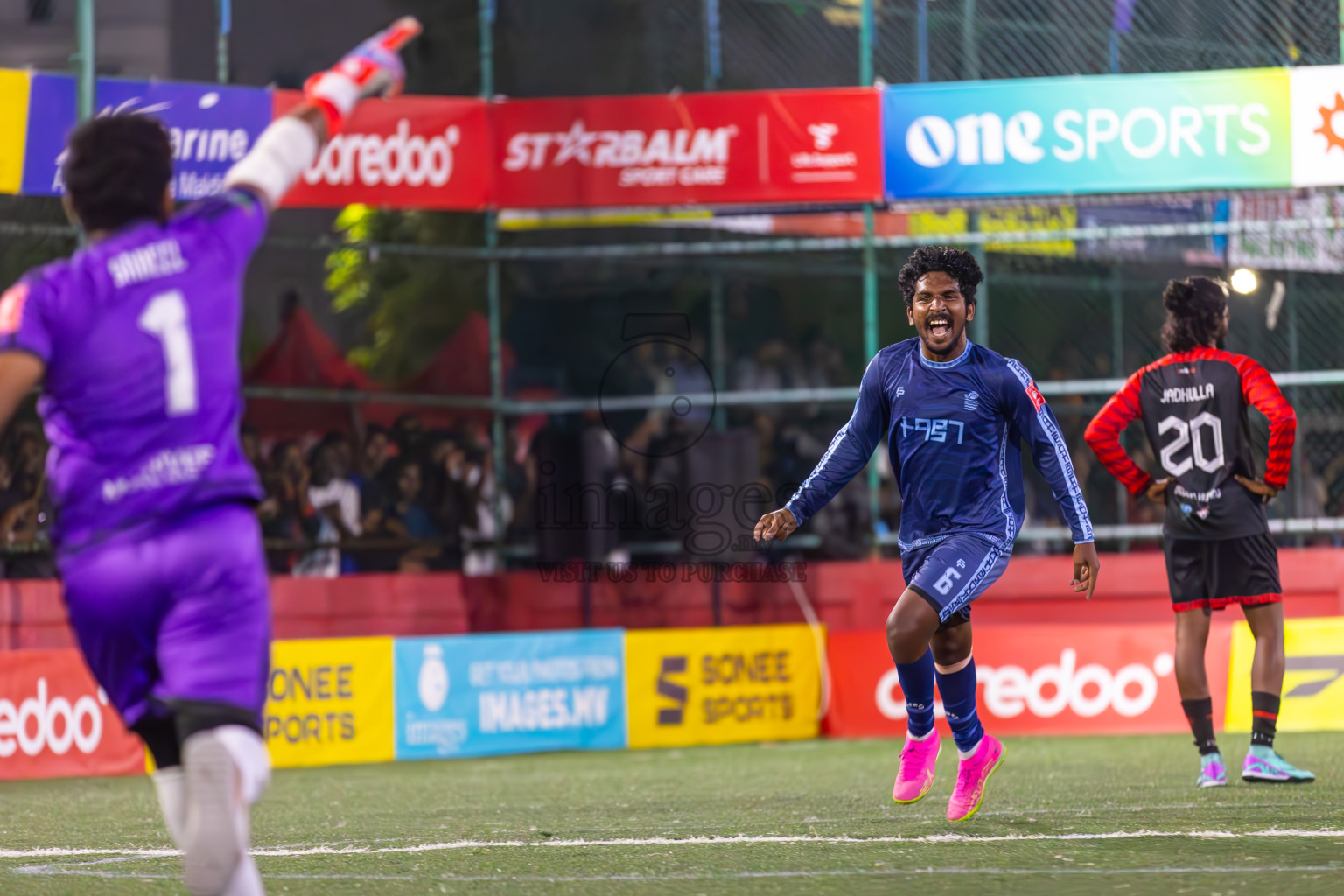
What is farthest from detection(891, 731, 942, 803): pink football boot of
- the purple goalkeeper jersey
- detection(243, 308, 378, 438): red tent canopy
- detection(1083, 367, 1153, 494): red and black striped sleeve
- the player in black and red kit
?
detection(243, 308, 378, 438): red tent canopy

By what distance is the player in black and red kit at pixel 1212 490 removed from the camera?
25.7 feet

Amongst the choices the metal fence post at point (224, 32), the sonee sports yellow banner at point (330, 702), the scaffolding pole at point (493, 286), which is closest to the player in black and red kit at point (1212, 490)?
the sonee sports yellow banner at point (330, 702)

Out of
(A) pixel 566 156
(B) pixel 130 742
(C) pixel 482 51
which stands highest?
(C) pixel 482 51

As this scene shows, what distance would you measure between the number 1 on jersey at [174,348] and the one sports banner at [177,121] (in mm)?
10538

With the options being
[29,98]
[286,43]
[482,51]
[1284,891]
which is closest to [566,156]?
[482,51]

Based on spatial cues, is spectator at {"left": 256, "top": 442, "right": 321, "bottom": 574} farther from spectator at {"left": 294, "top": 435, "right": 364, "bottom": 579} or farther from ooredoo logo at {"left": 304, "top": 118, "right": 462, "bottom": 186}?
ooredoo logo at {"left": 304, "top": 118, "right": 462, "bottom": 186}

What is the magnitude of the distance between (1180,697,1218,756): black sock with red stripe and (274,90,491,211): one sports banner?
9.11 metres

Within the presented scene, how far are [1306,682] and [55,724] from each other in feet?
27.0

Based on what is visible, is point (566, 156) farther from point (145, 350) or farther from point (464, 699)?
point (145, 350)

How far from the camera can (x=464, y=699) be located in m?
12.4

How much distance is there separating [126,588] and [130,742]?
837cm

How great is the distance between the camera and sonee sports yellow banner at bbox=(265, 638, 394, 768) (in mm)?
11648

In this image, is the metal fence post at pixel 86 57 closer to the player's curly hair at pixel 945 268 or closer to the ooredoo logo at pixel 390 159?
the ooredoo logo at pixel 390 159

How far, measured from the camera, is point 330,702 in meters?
11.8
